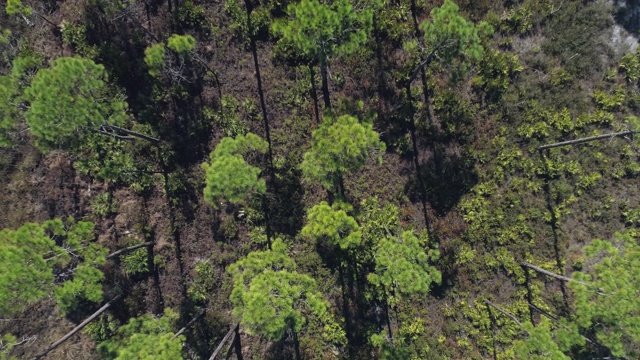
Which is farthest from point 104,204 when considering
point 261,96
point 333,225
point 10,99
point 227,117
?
point 333,225

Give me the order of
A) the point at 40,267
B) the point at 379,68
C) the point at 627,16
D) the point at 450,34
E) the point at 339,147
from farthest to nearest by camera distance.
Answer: the point at 379,68 → the point at 627,16 → the point at 450,34 → the point at 339,147 → the point at 40,267

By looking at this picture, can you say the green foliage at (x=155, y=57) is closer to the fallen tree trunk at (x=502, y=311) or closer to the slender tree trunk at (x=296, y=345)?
the slender tree trunk at (x=296, y=345)

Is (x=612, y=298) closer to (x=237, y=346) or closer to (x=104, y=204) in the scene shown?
(x=237, y=346)

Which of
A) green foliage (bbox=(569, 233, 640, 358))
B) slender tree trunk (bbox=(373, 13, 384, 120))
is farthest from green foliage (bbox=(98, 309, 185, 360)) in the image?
green foliage (bbox=(569, 233, 640, 358))

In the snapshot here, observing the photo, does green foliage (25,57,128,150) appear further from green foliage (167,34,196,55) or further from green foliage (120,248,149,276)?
green foliage (120,248,149,276)

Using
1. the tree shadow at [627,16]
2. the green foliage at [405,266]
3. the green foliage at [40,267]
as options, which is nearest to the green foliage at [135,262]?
the green foliage at [40,267]
